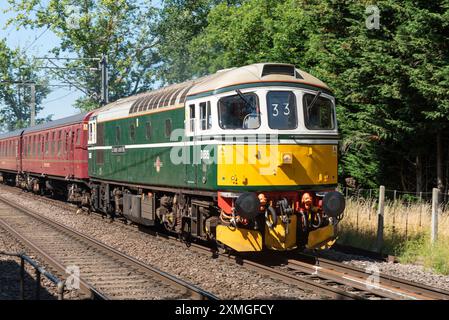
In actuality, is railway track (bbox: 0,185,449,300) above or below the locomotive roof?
below

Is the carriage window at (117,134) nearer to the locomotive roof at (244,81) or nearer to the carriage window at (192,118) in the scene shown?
Result: the locomotive roof at (244,81)

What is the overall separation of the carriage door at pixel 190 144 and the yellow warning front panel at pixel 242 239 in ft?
Answer: 5.33

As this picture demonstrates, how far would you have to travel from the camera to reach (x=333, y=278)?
34.9 feet

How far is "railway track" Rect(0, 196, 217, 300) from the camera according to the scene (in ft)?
32.1

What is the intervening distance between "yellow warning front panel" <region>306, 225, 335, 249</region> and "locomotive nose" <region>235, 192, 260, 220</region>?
4.83 feet

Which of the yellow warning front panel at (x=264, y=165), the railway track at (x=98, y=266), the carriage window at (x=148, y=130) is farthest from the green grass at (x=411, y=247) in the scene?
the carriage window at (x=148, y=130)

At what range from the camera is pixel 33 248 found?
1440 centimetres

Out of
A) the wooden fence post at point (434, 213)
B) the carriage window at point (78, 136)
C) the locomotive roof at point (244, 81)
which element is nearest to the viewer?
the locomotive roof at point (244, 81)

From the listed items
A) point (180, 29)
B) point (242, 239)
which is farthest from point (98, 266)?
point (180, 29)

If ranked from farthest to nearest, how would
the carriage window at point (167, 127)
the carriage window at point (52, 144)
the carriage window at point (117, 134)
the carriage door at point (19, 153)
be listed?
the carriage door at point (19, 153), the carriage window at point (52, 144), the carriage window at point (117, 134), the carriage window at point (167, 127)

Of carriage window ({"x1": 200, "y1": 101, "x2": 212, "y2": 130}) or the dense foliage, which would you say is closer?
carriage window ({"x1": 200, "y1": 101, "x2": 212, "y2": 130})

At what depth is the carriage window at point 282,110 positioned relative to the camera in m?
12.0

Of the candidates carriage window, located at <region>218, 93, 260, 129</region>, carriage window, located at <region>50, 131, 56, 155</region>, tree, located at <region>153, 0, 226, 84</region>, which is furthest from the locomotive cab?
tree, located at <region>153, 0, 226, 84</region>

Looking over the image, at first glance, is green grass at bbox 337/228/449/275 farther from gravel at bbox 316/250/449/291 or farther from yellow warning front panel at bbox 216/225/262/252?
yellow warning front panel at bbox 216/225/262/252
